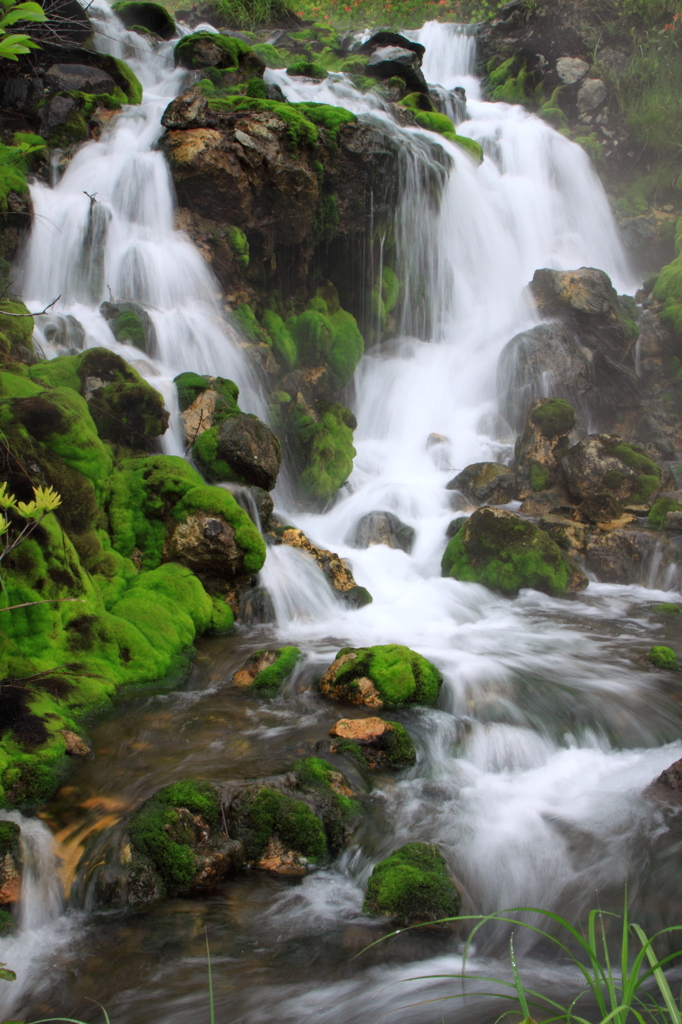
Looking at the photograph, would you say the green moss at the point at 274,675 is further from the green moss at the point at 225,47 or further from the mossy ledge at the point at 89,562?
the green moss at the point at 225,47

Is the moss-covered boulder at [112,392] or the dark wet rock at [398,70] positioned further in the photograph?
the dark wet rock at [398,70]

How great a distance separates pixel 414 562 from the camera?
10.8 meters

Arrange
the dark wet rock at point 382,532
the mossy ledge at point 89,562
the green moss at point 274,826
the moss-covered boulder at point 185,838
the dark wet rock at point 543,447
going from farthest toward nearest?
1. the dark wet rock at point 543,447
2. the dark wet rock at point 382,532
3. the mossy ledge at point 89,562
4. the green moss at point 274,826
5. the moss-covered boulder at point 185,838

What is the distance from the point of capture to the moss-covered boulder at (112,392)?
8453 millimetres

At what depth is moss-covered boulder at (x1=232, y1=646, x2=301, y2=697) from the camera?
20.8ft

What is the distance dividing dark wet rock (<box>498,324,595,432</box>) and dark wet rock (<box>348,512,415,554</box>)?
5.76m

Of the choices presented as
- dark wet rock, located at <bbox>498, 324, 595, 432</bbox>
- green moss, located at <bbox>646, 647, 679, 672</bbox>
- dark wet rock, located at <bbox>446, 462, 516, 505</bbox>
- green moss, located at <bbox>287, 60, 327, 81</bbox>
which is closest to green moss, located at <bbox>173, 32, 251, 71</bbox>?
green moss, located at <bbox>287, 60, 327, 81</bbox>

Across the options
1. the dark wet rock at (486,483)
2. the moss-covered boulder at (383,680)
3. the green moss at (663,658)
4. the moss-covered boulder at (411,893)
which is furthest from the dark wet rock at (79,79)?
the moss-covered boulder at (411,893)

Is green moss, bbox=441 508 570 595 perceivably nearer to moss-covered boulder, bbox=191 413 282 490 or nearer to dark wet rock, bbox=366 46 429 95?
moss-covered boulder, bbox=191 413 282 490

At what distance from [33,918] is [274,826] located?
140cm

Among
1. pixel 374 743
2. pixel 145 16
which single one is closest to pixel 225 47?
pixel 145 16

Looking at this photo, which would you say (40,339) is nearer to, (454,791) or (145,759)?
(145,759)

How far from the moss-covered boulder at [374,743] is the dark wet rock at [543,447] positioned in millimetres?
8108

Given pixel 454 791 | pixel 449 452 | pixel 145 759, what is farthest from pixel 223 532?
pixel 449 452
